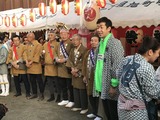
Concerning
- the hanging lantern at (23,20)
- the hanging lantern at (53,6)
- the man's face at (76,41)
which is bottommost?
the man's face at (76,41)

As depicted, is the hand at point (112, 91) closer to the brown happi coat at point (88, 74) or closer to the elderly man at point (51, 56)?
the brown happi coat at point (88, 74)

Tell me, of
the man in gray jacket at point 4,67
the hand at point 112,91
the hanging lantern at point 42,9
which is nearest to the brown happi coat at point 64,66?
the man in gray jacket at point 4,67

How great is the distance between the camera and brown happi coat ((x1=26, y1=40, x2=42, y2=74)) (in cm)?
778

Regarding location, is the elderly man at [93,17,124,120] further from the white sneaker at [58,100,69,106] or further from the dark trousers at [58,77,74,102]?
the white sneaker at [58,100,69,106]

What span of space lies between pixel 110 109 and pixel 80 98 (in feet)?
7.70

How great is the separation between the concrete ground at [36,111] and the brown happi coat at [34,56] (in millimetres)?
977

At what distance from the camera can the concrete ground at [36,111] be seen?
20.5ft

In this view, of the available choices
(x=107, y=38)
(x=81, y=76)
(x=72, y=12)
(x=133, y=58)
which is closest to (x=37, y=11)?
(x=72, y=12)

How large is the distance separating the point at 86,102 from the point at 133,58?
3651mm

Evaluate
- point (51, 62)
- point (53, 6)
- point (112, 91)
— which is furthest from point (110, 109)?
point (53, 6)

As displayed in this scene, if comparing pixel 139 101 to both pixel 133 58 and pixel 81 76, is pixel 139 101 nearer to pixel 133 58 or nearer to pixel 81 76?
pixel 133 58

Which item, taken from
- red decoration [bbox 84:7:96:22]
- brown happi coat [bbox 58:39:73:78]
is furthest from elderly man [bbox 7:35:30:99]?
red decoration [bbox 84:7:96:22]

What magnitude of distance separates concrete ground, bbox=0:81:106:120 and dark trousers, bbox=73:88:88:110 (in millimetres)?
260

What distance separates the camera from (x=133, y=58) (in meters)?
3.08
